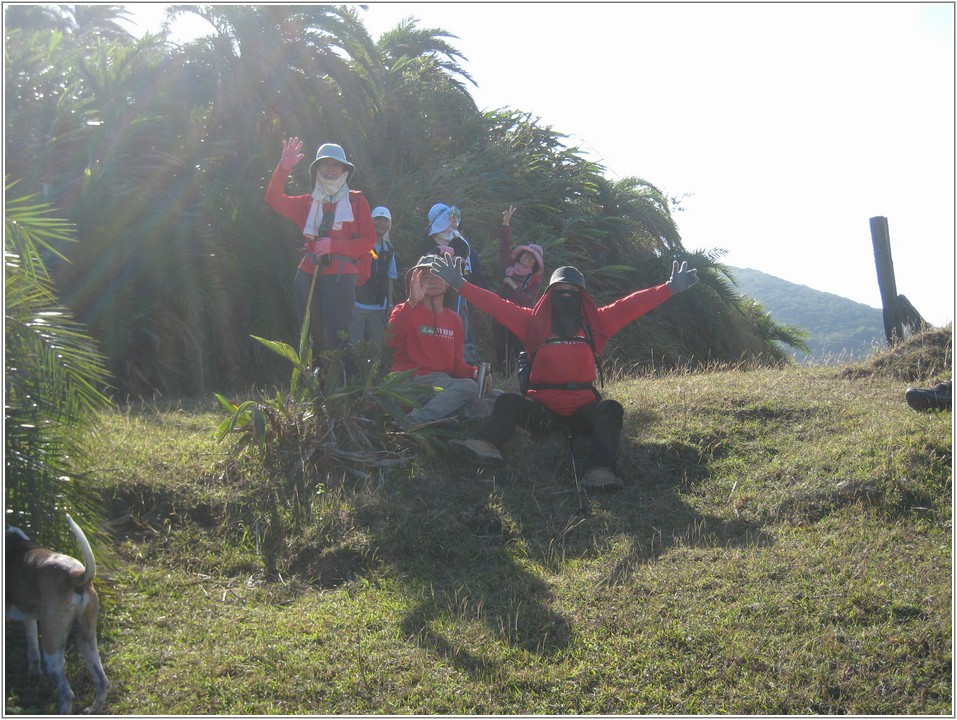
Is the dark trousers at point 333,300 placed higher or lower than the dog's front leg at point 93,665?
higher

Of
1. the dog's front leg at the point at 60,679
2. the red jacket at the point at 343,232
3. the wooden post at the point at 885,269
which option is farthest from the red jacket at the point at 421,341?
the wooden post at the point at 885,269

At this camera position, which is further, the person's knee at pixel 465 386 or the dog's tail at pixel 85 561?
the person's knee at pixel 465 386

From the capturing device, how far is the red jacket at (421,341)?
712 centimetres

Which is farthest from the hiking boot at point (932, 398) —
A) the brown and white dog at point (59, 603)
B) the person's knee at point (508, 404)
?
the brown and white dog at point (59, 603)

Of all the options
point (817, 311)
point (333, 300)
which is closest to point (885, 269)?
point (333, 300)

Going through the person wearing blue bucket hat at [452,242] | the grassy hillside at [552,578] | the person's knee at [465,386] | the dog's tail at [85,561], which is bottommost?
the grassy hillside at [552,578]

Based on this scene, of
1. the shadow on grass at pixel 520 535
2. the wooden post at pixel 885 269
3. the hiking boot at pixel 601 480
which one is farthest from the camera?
the wooden post at pixel 885 269

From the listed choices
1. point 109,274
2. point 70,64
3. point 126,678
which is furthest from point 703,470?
point 70,64

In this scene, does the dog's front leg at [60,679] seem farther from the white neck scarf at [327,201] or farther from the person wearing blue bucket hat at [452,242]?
the person wearing blue bucket hat at [452,242]

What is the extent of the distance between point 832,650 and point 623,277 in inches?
376

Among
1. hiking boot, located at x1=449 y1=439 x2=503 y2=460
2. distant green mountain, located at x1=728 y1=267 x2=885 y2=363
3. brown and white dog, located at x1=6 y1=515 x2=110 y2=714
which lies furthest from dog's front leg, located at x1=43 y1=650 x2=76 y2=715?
distant green mountain, located at x1=728 y1=267 x2=885 y2=363

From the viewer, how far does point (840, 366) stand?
9016mm

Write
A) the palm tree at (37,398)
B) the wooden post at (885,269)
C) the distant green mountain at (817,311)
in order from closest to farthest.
Answer: the palm tree at (37,398), the wooden post at (885,269), the distant green mountain at (817,311)

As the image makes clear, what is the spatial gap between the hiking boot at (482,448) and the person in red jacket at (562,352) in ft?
0.08
